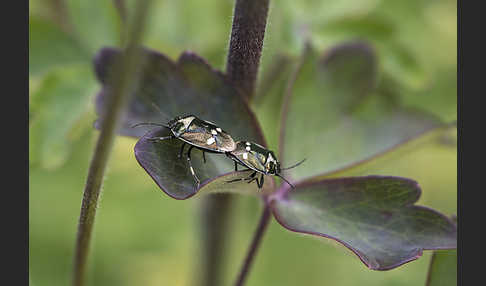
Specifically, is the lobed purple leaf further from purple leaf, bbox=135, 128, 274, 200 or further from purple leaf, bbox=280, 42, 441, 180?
purple leaf, bbox=280, 42, 441, 180

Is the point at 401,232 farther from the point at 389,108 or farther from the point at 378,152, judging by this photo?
the point at 389,108

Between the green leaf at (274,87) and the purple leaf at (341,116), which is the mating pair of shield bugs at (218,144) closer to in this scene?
the purple leaf at (341,116)

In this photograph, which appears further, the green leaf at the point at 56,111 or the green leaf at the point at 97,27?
the green leaf at the point at 97,27

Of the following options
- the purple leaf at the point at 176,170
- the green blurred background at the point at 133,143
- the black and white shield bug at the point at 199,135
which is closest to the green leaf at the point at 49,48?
the green blurred background at the point at 133,143

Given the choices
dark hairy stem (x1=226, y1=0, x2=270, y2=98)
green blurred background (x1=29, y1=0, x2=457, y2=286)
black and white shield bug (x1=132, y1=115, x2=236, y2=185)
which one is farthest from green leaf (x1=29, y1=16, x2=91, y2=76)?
dark hairy stem (x1=226, y1=0, x2=270, y2=98)

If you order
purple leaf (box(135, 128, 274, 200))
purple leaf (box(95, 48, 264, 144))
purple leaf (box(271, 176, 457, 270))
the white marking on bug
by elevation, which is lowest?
purple leaf (box(271, 176, 457, 270))

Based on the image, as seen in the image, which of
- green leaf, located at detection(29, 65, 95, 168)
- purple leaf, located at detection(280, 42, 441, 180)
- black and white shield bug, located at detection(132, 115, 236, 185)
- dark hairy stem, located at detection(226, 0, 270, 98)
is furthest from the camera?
green leaf, located at detection(29, 65, 95, 168)

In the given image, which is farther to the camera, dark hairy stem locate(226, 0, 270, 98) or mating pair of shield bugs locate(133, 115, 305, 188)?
mating pair of shield bugs locate(133, 115, 305, 188)
